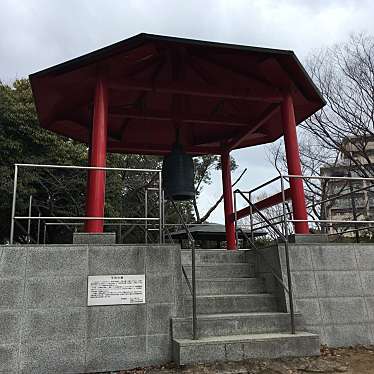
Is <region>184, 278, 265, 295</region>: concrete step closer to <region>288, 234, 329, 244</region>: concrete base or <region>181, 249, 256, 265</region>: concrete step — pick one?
<region>181, 249, 256, 265</region>: concrete step

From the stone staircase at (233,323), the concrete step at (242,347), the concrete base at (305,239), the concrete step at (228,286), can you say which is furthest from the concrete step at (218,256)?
the concrete step at (242,347)

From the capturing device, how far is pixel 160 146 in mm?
8938

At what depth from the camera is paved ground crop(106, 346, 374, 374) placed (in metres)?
4.19

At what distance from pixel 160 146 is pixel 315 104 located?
139 inches

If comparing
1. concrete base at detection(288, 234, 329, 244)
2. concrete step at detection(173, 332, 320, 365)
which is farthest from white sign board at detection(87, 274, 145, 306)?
concrete base at detection(288, 234, 329, 244)

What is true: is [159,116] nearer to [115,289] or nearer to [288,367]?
[115,289]

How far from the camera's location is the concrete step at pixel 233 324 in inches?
189

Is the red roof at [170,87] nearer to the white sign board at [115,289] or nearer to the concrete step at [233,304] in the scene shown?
the white sign board at [115,289]

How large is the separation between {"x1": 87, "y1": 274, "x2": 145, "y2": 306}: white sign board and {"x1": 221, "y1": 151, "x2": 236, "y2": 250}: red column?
4.06 meters

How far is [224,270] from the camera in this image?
6.20m

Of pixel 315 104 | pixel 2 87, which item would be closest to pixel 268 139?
pixel 315 104

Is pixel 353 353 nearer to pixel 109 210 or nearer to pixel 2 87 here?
pixel 109 210

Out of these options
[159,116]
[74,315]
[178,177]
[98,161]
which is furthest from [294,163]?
[74,315]

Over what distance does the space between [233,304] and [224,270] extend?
878mm
